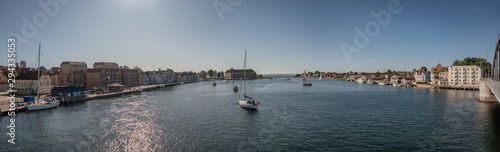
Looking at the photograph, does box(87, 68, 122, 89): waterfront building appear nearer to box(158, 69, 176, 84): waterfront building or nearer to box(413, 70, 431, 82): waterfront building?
box(158, 69, 176, 84): waterfront building

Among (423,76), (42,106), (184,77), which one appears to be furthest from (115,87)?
(423,76)

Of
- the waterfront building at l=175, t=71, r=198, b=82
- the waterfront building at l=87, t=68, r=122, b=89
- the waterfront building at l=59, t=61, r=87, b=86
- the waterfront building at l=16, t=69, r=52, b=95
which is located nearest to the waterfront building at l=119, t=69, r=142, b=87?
the waterfront building at l=87, t=68, r=122, b=89

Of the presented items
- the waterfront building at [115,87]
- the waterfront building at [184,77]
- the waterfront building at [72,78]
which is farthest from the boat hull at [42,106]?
the waterfront building at [184,77]

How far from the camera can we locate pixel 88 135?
72.4ft

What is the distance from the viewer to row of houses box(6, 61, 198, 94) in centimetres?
5200

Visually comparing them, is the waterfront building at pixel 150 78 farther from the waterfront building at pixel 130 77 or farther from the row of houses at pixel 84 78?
the waterfront building at pixel 130 77

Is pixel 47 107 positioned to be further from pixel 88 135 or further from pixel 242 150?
pixel 242 150

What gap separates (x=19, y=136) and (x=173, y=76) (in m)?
118

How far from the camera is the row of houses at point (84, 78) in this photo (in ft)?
171

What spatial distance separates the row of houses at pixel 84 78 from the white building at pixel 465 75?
115025 millimetres

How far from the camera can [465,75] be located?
80.1 m

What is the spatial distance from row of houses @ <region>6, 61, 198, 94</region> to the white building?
115025mm

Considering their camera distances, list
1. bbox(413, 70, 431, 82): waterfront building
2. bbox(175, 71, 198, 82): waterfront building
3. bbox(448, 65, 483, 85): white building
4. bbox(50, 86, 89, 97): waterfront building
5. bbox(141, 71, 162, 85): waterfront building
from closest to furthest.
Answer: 1. bbox(50, 86, 89, 97): waterfront building
2. bbox(448, 65, 483, 85): white building
3. bbox(413, 70, 431, 82): waterfront building
4. bbox(141, 71, 162, 85): waterfront building
5. bbox(175, 71, 198, 82): waterfront building

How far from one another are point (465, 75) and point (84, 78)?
5296 inches
